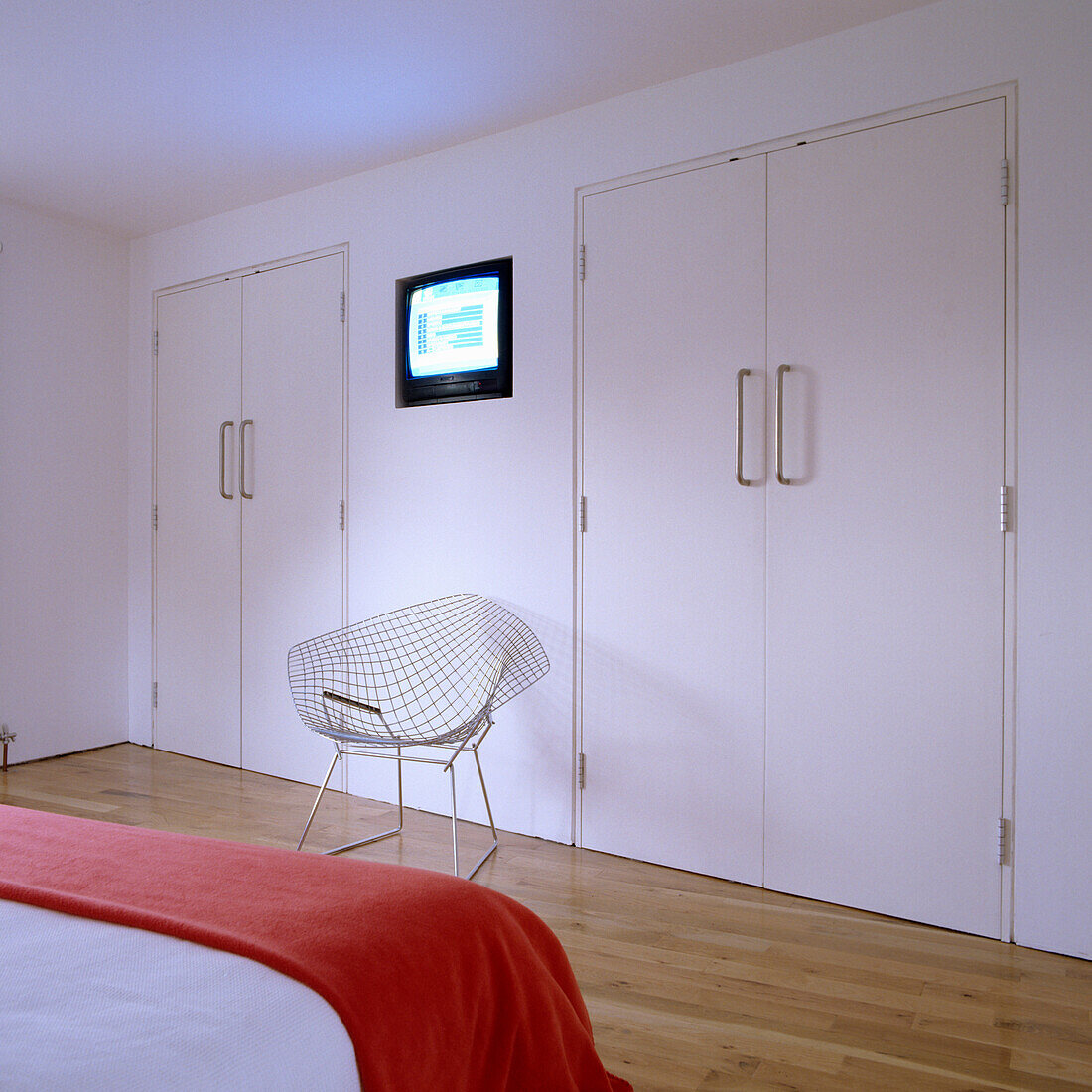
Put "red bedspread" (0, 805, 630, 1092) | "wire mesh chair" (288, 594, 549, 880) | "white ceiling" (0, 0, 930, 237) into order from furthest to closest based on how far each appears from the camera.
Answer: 1. "wire mesh chair" (288, 594, 549, 880)
2. "white ceiling" (0, 0, 930, 237)
3. "red bedspread" (0, 805, 630, 1092)

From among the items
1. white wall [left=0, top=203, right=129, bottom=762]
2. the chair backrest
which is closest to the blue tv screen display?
the chair backrest

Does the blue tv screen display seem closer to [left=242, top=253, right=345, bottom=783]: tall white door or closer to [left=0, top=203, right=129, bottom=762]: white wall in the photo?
[left=242, top=253, right=345, bottom=783]: tall white door

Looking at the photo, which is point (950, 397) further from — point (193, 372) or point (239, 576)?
point (193, 372)

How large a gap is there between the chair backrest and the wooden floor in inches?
16.2

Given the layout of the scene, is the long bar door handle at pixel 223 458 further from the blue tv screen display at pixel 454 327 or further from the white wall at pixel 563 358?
the blue tv screen display at pixel 454 327

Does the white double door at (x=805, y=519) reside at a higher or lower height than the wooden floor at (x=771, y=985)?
higher

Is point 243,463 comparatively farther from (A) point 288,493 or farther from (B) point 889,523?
(B) point 889,523

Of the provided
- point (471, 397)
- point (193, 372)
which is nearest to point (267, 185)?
point (193, 372)

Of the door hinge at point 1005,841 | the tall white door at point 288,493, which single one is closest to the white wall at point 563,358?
the door hinge at point 1005,841

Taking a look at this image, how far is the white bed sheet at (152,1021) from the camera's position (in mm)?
924

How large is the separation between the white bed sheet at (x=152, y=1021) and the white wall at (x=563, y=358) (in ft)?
6.35

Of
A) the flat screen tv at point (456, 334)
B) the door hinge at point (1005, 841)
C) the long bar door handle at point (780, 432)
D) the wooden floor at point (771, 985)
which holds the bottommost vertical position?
the wooden floor at point (771, 985)

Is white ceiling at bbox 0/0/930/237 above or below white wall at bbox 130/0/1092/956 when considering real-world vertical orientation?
above

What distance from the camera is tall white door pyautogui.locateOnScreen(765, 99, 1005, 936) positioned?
7.78 feet
